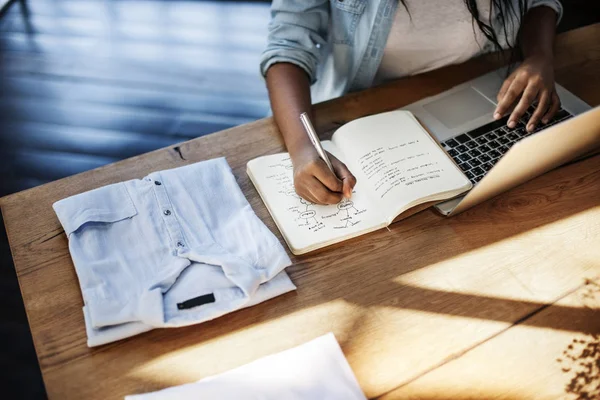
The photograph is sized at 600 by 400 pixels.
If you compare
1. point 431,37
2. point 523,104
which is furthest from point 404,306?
point 431,37

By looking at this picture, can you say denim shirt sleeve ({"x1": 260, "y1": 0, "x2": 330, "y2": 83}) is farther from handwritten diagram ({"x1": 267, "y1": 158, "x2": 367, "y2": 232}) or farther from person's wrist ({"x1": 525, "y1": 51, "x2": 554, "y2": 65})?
person's wrist ({"x1": 525, "y1": 51, "x2": 554, "y2": 65})

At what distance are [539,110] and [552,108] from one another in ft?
0.14

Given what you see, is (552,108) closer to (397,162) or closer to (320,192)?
(397,162)

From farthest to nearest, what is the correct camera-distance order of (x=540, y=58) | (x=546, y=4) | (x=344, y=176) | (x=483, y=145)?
1. (x=546, y=4)
2. (x=540, y=58)
3. (x=483, y=145)
4. (x=344, y=176)

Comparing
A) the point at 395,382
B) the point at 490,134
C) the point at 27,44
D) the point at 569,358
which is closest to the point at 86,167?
the point at 27,44

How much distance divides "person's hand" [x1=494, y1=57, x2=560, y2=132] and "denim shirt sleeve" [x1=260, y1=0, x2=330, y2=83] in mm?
407

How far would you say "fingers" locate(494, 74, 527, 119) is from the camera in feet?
3.79

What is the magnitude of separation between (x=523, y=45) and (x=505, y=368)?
0.80 meters

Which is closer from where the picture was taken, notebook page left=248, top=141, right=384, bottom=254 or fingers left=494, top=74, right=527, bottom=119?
notebook page left=248, top=141, right=384, bottom=254

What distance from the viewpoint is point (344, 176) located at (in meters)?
1.01

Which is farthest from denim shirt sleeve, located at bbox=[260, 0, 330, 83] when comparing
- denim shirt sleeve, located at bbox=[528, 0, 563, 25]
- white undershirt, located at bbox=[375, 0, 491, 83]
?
denim shirt sleeve, located at bbox=[528, 0, 563, 25]

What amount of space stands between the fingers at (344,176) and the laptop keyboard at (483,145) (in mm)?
229

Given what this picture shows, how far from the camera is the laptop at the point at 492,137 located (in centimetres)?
90

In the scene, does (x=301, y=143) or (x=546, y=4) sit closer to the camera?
(x=301, y=143)
